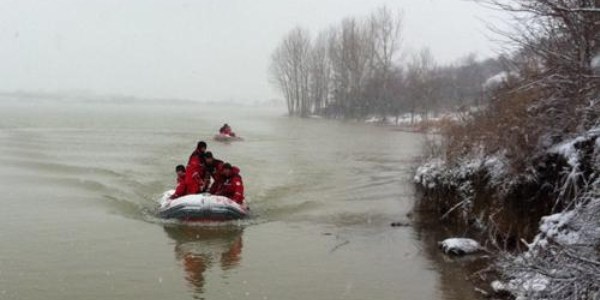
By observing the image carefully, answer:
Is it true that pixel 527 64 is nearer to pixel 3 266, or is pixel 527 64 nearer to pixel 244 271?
pixel 244 271

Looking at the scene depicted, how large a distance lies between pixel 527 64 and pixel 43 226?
918 cm

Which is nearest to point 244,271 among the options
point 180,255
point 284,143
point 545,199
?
point 180,255

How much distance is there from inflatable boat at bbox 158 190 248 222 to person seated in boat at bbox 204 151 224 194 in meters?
0.68

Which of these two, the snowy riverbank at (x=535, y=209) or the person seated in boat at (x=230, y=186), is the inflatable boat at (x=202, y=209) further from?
the snowy riverbank at (x=535, y=209)

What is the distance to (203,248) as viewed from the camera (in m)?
10.9

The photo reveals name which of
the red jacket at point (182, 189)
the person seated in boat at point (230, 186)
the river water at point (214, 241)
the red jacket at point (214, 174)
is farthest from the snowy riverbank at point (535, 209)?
the red jacket at point (182, 189)

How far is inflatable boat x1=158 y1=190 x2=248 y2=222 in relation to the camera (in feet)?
41.9

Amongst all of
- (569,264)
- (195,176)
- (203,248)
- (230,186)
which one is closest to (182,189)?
(195,176)

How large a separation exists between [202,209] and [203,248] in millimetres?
1989

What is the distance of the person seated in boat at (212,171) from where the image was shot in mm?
13711

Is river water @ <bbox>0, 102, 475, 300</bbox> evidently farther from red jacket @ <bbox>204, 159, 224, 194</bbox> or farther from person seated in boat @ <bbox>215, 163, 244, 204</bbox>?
red jacket @ <bbox>204, 159, 224, 194</bbox>

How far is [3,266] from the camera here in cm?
935

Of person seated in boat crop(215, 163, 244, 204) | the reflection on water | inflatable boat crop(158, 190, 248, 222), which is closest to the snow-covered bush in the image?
the reflection on water

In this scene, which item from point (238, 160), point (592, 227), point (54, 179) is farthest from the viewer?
point (238, 160)
